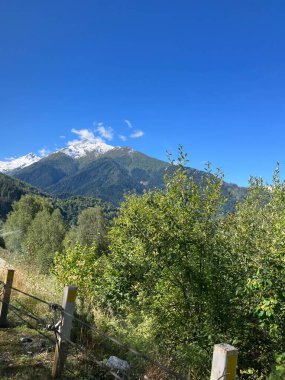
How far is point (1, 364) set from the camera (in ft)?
21.8

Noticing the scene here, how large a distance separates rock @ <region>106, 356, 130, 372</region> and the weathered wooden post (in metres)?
3.65

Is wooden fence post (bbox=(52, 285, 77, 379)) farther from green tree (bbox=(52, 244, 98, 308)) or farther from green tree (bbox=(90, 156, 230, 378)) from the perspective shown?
green tree (bbox=(52, 244, 98, 308))

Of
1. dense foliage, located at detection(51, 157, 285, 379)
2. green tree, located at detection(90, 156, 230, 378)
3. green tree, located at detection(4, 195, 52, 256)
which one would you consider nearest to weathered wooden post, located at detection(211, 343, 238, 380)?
dense foliage, located at detection(51, 157, 285, 379)

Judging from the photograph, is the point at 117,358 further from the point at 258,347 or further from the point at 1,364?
the point at 258,347

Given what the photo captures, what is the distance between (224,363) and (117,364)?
3943 mm

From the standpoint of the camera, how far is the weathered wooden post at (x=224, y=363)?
12.8 feet

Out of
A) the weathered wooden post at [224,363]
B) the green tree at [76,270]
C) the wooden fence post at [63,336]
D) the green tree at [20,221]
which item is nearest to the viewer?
the weathered wooden post at [224,363]

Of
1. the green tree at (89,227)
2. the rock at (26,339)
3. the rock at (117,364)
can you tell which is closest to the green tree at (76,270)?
the rock at (26,339)

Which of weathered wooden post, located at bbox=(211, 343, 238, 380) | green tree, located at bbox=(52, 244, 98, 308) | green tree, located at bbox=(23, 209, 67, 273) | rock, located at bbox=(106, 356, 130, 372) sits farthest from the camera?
green tree, located at bbox=(23, 209, 67, 273)

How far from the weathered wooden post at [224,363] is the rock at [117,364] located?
3.65 m

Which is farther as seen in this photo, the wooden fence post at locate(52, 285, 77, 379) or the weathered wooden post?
the wooden fence post at locate(52, 285, 77, 379)

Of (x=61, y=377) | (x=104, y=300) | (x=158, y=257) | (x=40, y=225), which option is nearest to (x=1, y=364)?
(x=61, y=377)

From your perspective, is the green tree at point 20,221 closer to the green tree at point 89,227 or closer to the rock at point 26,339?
the green tree at point 89,227

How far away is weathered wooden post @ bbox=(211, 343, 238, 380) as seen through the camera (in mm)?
3906
